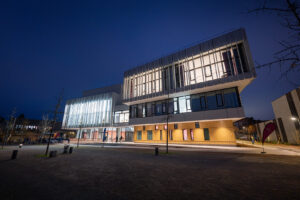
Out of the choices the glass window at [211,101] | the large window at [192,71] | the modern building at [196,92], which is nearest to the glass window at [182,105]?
the modern building at [196,92]

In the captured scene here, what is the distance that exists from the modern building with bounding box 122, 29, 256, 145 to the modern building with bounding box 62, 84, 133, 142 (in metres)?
11.6

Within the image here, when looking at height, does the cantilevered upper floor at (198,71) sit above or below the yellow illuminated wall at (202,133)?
above

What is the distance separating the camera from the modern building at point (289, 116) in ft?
98.3

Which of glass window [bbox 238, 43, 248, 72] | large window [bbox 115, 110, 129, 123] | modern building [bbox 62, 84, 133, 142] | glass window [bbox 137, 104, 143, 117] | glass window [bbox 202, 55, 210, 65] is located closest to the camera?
glass window [bbox 238, 43, 248, 72]

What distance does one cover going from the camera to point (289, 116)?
106 ft

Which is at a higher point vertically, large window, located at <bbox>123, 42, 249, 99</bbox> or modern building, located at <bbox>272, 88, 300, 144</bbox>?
large window, located at <bbox>123, 42, 249, 99</bbox>

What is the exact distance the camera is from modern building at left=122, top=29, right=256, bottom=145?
25.3 metres

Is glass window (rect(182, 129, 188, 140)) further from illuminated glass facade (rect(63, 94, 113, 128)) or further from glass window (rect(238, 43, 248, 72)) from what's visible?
illuminated glass facade (rect(63, 94, 113, 128))

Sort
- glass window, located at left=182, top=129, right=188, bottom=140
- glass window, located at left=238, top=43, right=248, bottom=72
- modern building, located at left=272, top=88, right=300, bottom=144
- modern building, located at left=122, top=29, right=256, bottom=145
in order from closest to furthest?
glass window, located at left=238, top=43, right=248, bottom=72 < modern building, located at left=122, top=29, right=256, bottom=145 < modern building, located at left=272, top=88, right=300, bottom=144 < glass window, located at left=182, top=129, right=188, bottom=140

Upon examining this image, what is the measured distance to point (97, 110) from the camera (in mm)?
54688

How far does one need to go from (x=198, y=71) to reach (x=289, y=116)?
26864mm

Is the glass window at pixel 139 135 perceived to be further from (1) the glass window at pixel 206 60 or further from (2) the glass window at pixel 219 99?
(1) the glass window at pixel 206 60

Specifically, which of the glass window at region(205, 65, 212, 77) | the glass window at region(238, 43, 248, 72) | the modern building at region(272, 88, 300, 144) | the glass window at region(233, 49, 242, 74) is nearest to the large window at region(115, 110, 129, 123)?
the glass window at region(205, 65, 212, 77)

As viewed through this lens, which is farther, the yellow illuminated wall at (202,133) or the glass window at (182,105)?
the glass window at (182,105)
